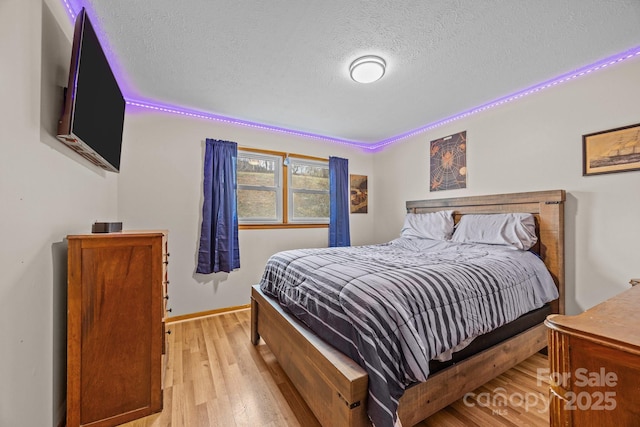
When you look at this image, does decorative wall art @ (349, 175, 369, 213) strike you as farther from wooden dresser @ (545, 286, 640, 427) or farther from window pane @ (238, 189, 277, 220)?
wooden dresser @ (545, 286, 640, 427)

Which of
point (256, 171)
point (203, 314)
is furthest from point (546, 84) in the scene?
point (203, 314)

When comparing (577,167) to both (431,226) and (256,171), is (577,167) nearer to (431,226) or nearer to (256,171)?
(431,226)

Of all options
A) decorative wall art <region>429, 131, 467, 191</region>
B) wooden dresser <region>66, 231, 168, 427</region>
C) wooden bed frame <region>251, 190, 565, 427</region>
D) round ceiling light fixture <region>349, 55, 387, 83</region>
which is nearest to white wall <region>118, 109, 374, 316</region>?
wooden bed frame <region>251, 190, 565, 427</region>

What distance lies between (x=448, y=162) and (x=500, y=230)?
1162 millimetres

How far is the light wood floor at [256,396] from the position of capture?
56.3 inches

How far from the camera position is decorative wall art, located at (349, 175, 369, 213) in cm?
426

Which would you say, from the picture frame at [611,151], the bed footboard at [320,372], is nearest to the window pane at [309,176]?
the bed footboard at [320,372]

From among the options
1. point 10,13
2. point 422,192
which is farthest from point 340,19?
point 422,192

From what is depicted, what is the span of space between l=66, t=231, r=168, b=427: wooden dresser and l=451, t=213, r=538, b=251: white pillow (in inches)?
107

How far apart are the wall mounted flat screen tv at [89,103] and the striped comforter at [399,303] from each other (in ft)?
4.80

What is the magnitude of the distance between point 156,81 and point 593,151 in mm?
3847

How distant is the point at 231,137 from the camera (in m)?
3.25

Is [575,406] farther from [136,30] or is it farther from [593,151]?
[136,30]

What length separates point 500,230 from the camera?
2406 millimetres
